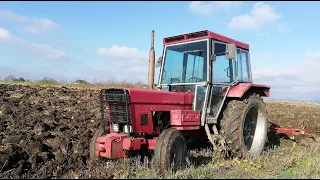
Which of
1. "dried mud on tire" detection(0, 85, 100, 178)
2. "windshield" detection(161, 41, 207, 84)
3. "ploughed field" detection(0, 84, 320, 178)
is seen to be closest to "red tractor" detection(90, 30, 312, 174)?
"windshield" detection(161, 41, 207, 84)

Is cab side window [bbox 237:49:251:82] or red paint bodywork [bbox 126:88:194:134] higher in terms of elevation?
cab side window [bbox 237:49:251:82]

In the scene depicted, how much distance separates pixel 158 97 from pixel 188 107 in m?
0.83

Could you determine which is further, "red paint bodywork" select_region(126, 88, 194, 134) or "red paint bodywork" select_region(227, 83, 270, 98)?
"red paint bodywork" select_region(227, 83, 270, 98)

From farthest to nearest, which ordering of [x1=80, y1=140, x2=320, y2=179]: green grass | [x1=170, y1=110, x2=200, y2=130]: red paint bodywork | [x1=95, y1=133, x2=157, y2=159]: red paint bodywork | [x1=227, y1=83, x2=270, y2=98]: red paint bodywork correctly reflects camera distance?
[x1=227, y1=83, x2=270, y2=98]: red paint bodywork, [x1=170, y1=110, x2=200, y2=130]: red paint bodywork, [x1=95, y1=133, x2=157, y2=159]: red paint bodywork, [x1=80, y1=140, x2=320, y2=179]: green grass

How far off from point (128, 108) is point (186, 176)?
1.64m

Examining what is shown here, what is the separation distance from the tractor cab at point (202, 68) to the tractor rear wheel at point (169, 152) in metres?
1.01

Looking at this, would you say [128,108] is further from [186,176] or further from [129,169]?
[186,176]

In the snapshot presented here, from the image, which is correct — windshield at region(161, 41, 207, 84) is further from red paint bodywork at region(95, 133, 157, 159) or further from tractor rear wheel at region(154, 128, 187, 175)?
red paint bodywork at region(95, 133, 157, 159)

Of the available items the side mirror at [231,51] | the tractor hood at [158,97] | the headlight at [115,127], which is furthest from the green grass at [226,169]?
the side mirror at [231,51]

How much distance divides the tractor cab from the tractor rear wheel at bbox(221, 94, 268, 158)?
0.92ft

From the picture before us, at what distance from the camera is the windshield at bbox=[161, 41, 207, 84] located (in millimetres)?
6750

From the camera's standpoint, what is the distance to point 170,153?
5.47m

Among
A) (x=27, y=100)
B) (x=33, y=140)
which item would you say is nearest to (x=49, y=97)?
(x=27, y=100)

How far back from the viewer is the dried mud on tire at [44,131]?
18.8ft
